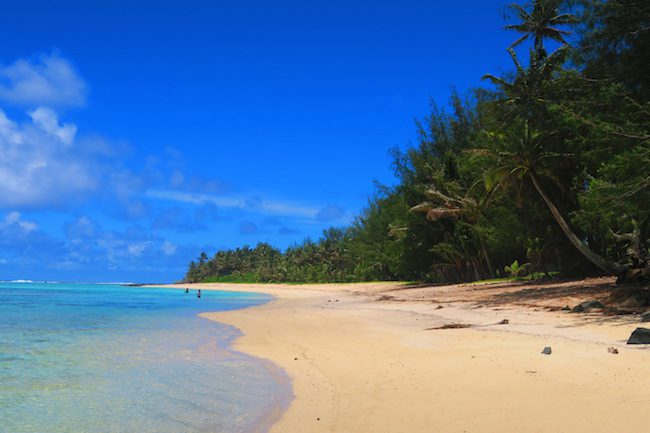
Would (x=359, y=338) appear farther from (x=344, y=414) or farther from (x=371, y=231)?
(x=371, y=231)

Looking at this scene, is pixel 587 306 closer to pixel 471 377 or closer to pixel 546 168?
pixel 471 377

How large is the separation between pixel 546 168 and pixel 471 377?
18.3 m

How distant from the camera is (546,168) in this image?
22.2 m

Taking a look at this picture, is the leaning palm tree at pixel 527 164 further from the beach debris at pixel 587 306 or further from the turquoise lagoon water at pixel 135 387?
the turquoise lagoon water at pixel 135 387

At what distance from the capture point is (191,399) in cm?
621

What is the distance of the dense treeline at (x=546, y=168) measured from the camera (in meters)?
13.1

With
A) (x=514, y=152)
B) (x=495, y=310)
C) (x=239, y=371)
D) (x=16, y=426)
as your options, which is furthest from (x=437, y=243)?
(x=16, y=426)

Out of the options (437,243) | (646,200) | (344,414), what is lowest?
(344,414)

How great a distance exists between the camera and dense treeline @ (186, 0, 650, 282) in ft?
43.1

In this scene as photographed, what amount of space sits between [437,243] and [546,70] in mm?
20670

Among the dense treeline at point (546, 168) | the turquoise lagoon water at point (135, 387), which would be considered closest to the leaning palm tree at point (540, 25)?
the dense treeline at point (546, 168)

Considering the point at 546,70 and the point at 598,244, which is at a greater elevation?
the point at 546,70

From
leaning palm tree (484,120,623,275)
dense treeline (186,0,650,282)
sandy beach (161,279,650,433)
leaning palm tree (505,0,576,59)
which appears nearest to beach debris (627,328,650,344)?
sandy beach (161,279,650,433)

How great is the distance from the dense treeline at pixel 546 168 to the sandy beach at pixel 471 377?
4.73 metres
